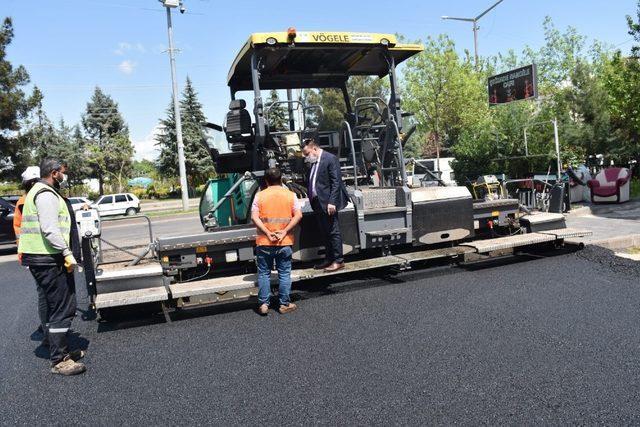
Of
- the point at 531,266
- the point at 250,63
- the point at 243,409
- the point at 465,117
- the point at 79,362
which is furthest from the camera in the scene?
the point at 465,117

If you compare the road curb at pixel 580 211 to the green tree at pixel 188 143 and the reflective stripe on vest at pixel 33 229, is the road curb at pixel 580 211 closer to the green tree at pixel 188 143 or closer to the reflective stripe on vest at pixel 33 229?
the reflective stripe on vest at pixel 33 229

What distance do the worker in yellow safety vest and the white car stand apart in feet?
91.7

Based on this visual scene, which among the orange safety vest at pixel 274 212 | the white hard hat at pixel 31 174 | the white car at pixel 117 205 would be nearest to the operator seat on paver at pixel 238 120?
the orange safety vest at pixel 274 212

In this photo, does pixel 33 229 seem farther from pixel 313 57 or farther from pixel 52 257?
pixel 313 57

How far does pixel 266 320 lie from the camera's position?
5637 mm

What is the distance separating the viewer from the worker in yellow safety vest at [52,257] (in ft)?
15.1

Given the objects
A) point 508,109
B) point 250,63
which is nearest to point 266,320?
point 250,63

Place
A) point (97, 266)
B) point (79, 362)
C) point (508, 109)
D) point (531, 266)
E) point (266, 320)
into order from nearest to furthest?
point (79, 362) → point (266, 320) → point (97, 266) → point (531, 266) → point (508, 109)

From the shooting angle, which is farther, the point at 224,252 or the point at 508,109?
the point at 508,109

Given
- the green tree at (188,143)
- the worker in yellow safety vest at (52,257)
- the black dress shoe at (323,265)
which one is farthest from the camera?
the green tree at (188,143)

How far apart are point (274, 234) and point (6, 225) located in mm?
12008

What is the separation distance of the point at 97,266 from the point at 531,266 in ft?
18.0

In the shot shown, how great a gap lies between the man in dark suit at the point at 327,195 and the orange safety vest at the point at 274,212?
0.44 metres

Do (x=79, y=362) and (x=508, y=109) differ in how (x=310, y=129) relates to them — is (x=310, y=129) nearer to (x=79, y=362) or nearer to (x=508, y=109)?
(x=79, y=362)
